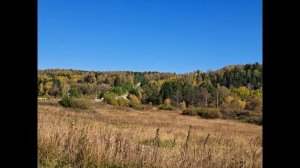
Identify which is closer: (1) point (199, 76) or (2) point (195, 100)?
(2) point (195, 100)

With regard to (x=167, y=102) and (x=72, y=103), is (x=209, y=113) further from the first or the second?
(x=167, y=102)

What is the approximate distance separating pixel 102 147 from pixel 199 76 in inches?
5659

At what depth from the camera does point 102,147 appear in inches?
232

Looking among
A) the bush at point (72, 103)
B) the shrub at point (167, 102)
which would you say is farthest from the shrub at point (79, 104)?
the shrub at point (167, 102)

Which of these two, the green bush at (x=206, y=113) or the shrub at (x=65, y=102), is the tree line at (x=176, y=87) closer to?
the green bush at (x=206, y=113)

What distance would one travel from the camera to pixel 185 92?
106m

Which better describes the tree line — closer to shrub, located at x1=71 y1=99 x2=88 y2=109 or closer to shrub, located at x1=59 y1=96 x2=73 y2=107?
shrub, located at x1=71 y1=99 x2=88 y2=109

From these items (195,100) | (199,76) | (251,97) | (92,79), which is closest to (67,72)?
(92,79)

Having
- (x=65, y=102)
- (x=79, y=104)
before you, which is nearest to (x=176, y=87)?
(x=79, y=104)

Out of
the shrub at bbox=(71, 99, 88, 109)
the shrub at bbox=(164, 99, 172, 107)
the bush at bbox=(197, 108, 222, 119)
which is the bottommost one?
the bush at bbox=(197, 108, 222, 119)

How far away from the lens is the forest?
7690 centimetres

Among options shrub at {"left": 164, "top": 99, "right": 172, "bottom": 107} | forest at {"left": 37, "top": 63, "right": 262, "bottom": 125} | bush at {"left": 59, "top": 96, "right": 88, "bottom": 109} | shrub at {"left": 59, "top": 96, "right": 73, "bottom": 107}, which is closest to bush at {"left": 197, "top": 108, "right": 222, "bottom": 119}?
forest at {"left": 37, "top": 63, "right": 262, "bottom": 125}

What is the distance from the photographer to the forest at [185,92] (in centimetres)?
7690
